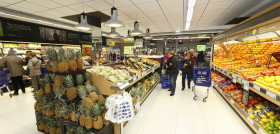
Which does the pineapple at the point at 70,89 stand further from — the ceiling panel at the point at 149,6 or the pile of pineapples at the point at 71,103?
the ceiling panel at the point at 149,6

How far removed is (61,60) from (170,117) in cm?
266

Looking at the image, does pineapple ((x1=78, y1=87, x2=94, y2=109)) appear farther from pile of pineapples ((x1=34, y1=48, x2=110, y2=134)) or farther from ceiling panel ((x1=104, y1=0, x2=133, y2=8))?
ceiling panel ((x1=104, y1=0, x2=133, y2=8))

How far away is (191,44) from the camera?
71.7ft

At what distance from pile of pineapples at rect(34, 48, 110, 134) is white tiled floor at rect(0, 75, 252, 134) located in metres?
0.76

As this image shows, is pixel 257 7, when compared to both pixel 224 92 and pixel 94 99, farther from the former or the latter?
pixel 94 99

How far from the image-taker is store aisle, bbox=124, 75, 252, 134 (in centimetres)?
247

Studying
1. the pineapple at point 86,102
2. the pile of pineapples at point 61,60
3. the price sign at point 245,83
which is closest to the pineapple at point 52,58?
the pile of pineapples at point 61,60

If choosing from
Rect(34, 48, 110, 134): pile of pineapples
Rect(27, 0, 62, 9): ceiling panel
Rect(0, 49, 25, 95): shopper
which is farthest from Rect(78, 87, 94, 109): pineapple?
Rect(0, 49, 25, 95): shopper

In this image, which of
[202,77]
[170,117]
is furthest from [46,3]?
[202,77]

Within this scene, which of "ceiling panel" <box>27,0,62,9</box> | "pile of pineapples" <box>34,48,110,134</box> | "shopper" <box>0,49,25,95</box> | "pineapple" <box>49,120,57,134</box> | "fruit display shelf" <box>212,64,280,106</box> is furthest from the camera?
"shopper" <box>0,49,25,95</box>

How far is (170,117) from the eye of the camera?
294 centimetres

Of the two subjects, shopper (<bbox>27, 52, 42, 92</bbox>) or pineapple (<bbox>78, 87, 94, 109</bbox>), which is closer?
pineapple (<bbox>78, 87, 94, 109</bbox>)

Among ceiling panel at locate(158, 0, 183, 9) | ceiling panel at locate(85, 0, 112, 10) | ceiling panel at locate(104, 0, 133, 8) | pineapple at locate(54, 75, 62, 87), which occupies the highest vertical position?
ceiling panel at locate(158, 0, 183, 9)

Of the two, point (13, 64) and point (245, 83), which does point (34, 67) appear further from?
point (245, 83)
